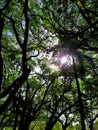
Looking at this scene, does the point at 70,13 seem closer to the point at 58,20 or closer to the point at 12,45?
the point at 58,20

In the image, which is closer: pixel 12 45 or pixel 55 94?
pixel 12 45

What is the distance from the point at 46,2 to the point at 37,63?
11739mm

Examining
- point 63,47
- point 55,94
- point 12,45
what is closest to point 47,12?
point 63,47

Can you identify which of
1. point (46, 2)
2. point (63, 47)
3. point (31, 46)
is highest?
point (46, 2)

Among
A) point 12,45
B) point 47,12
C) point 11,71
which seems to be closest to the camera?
point 47,12

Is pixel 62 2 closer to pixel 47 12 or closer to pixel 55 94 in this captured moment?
pixel 47 12

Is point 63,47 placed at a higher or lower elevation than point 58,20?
lower

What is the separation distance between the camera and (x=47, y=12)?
17.0 meters

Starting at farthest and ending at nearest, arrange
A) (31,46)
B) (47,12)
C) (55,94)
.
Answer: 1. (55,94)
2. (31,46)
3. (47,12)

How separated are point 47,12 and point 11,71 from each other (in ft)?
38.0

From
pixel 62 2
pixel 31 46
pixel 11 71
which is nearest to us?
pixel 62 2

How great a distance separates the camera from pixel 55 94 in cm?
3048

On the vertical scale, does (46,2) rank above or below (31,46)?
above

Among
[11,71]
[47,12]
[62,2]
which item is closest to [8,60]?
[11,71]
